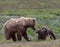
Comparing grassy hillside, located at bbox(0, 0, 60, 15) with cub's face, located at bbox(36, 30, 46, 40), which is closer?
cub's face, located at bbox(36, 30, 46, 40)

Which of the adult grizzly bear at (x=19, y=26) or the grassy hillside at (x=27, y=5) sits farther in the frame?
the grassy hillside at (x=27, y=5)

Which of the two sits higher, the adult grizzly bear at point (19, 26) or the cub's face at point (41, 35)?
the adult grizzly bear at point (19, 26)

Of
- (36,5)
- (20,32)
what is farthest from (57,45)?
(36,5)

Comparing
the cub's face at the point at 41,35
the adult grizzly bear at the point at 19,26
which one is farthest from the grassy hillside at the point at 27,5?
the adult grizzly bear at the point at 19,26

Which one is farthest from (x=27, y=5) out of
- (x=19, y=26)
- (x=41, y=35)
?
(x=19, y=26)

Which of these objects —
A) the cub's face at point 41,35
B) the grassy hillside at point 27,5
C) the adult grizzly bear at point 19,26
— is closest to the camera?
the adult grizzly bear at point 19,26

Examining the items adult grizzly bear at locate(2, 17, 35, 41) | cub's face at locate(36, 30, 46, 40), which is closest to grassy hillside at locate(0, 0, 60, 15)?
cub's face at locate(36, 30, 46, 40)

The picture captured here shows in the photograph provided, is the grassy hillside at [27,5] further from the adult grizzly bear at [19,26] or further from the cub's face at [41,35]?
the adult grizzly bear at [19,26]

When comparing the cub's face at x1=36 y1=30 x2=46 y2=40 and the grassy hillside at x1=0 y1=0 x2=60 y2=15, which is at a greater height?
the grassy hillside at x1=0 y1=0 x2=60 y2=15

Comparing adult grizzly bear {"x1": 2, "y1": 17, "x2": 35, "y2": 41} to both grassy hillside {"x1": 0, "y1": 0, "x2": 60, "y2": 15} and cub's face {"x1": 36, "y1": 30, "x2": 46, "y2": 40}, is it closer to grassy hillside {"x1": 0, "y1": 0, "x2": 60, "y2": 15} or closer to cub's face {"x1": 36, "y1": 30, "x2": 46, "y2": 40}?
cub's face {"x1": 36, "y1": 30, "x2": 46, "y2": 40}

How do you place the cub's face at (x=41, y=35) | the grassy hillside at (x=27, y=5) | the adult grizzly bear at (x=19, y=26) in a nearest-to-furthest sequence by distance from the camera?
the adult grizzly bear at (x=19, y=26), the cub's face at (x=41, y=35), the grassy hillside at (x=27, y=5)

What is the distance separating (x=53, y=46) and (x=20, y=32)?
4209 millimetres

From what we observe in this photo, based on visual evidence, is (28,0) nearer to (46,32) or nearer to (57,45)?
(46,32)

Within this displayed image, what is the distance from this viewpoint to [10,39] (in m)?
19.2
